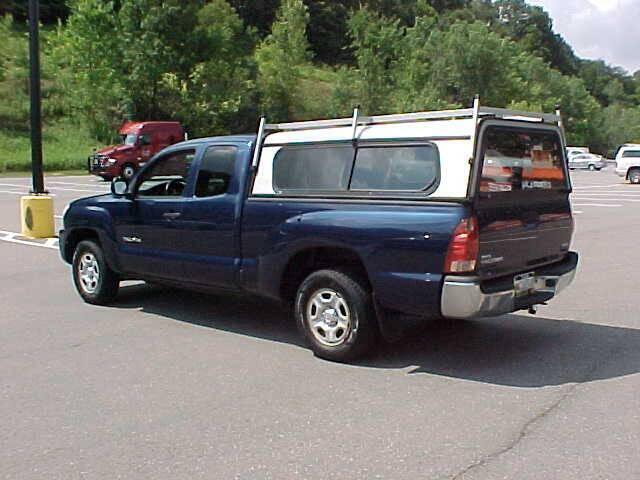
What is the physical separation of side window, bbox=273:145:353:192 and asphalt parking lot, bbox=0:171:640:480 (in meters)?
1.42

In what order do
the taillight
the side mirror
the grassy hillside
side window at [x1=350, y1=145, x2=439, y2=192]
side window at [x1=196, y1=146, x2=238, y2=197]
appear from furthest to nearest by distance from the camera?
the grassy hillside
the side mirror
side window at [x1=196, y1=146, x2=238, y2=197]
side window at [x1=350, y1=145, x2=439, y2=192]
the taillight

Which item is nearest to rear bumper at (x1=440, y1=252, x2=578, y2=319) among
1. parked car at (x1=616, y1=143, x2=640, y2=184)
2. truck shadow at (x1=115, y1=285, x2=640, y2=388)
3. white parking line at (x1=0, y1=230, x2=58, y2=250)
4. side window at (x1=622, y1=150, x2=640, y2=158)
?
truck shadow at (x1=115, y1=285, x2=640, y2=388)

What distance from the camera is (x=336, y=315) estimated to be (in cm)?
593

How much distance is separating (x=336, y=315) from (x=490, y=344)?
148cm

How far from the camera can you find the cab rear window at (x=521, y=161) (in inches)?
218

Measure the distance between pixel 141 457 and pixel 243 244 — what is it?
2.69 m

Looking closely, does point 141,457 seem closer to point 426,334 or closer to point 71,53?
point 426,334

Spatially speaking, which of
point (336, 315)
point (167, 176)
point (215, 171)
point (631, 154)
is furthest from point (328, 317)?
point (631, 154)

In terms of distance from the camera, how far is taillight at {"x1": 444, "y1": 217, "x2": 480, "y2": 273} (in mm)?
5164

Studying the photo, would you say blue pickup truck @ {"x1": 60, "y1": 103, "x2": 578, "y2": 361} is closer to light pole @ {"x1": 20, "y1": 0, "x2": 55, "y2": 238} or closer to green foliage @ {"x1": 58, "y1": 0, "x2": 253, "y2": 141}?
light pole @ {"x1": 20, "y1": 0, "x2": 55, "y2": 238}

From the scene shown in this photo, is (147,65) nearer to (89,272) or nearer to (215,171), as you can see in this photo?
(89,272)

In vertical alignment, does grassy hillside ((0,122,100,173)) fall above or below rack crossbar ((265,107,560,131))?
below

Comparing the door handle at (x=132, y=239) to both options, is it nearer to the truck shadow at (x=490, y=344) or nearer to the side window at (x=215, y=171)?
the truck shadow at (x=490, y=344)

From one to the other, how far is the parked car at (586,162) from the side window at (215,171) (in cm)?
4807
